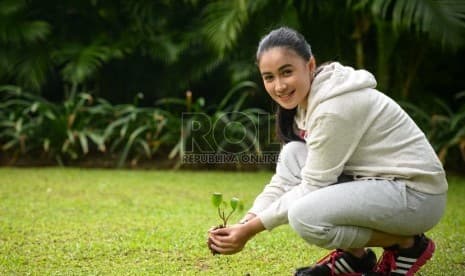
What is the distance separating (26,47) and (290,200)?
185 inches

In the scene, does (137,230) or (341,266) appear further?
(137,230)

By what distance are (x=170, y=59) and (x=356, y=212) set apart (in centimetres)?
414

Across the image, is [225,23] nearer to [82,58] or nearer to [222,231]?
[82,58]

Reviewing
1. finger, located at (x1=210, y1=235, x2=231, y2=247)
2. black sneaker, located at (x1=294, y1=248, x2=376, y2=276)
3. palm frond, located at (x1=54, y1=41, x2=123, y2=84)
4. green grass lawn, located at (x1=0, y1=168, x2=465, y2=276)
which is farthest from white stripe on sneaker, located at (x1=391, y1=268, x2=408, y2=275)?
palm frond, located at (x1=54, y1=41, x2=123, y2=84)

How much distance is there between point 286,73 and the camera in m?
2.14

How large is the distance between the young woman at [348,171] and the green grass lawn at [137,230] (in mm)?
383

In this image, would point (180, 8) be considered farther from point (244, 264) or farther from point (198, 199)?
point (244, 264)

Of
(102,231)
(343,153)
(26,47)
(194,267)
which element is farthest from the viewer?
(26,47)

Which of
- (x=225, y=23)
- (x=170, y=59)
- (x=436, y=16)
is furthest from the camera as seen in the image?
(x=170, y=59)

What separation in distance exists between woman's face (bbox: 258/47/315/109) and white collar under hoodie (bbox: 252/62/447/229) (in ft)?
0.14

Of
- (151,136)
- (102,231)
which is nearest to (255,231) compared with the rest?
(102,231)

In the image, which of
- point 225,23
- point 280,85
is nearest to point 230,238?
point 280,85

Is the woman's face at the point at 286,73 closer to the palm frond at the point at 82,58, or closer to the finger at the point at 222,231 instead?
the finger at the point at 222,231

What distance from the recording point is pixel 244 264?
8.39 feet
